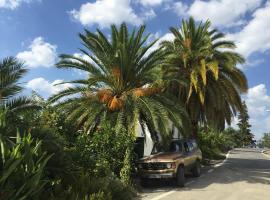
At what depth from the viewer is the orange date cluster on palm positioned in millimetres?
16859

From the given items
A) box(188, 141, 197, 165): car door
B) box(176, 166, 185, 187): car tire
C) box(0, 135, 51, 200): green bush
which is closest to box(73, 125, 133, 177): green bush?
box(176, 166, 185, 187): car tire

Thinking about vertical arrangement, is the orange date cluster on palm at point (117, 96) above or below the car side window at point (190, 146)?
above

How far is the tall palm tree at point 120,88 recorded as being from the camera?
16.8 meters

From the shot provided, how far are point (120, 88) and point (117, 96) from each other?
0.41 meters

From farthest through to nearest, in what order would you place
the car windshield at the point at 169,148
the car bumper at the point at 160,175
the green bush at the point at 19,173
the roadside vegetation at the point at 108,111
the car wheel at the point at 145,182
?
the car windshield at the point at 169,148, the car wheel at the point at 145,182, the car bumper at the point at 160,175, the roadside vegetation at the point at 108,111, the green bush at the point at 19,173

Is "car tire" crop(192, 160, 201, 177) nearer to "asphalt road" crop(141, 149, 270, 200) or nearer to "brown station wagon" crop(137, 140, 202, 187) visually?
"asphalt road" crop(141, 149, 270, 200)

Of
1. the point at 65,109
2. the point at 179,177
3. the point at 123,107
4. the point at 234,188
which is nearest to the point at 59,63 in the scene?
the point at 65,109

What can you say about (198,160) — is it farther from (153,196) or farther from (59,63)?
(59,63)

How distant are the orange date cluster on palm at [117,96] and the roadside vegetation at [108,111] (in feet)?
0.14

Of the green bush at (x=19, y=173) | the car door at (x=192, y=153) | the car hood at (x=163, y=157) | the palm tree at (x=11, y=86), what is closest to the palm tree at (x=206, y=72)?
the car door at (x=192, y=153)

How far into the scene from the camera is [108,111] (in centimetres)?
1727

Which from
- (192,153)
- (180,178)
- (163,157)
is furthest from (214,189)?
(192,153)

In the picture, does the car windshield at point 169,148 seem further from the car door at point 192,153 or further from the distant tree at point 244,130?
the distant tree at point 244,130

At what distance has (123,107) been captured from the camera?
17.0 metres
